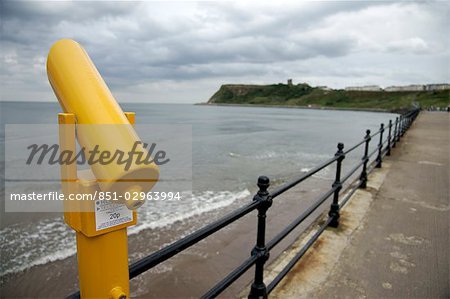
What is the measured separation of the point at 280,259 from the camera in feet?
10.8

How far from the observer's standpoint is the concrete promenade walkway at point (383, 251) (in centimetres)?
275

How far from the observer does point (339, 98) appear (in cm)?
14062

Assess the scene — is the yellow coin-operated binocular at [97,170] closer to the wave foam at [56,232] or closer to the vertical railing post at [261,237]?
the vertical railing post at [261,237]

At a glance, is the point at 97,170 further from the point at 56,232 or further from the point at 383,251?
the point at 56,232

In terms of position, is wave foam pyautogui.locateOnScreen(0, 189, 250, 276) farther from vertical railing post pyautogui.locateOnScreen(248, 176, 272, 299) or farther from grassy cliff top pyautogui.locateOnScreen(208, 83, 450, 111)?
grassy cliff top pyautogui.locateOnScreen(208, 83, 450, 111)

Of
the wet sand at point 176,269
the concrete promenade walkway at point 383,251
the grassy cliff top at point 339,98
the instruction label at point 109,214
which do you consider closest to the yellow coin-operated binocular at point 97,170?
the instruction label at point 109,214

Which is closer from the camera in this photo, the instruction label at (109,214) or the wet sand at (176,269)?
the instruction label at (109,214)

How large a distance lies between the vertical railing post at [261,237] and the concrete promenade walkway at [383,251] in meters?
0.40

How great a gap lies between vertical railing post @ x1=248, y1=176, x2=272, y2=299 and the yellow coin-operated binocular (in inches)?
44.8

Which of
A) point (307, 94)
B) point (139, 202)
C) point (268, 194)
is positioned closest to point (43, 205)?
point (268, 194)

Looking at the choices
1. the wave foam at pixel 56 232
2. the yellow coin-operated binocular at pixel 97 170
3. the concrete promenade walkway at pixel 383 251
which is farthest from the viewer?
the wave foam at pixel 56 232

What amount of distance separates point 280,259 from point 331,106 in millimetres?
141889

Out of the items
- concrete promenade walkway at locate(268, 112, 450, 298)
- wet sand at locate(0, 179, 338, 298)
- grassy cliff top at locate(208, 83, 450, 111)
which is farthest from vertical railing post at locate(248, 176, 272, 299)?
grassy cliff top at locate(208, 83, 450, 111)

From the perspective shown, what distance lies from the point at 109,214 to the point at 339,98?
497 feet
